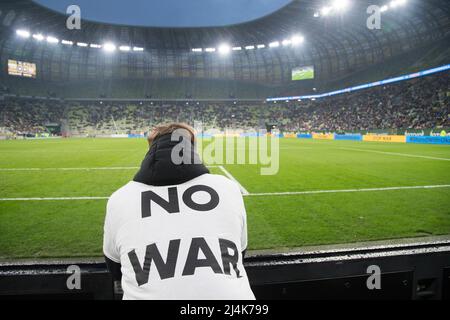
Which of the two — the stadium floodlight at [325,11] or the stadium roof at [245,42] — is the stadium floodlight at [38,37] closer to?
the stadium roof at [245,42]

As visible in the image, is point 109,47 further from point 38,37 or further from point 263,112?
point 263,112

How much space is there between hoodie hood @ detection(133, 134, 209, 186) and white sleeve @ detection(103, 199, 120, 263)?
0.75 feet

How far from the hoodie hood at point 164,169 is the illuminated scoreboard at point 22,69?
7357 centimetres

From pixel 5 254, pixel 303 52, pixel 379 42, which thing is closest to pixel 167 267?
pixel 5 254

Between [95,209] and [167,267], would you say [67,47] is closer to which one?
[95,209]

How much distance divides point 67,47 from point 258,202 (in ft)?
247

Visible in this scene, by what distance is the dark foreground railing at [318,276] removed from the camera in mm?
2656

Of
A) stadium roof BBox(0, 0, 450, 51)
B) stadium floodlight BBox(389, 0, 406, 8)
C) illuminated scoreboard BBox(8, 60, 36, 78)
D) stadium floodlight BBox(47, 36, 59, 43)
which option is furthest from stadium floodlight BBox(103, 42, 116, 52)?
stadium floodlight BBox(389, 0, 406, 8)

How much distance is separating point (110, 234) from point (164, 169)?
523mm

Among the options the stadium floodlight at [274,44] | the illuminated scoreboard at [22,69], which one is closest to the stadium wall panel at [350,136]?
the stadium floodlight at [274,44]

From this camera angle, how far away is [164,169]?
1.81 m

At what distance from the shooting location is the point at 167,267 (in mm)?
1629

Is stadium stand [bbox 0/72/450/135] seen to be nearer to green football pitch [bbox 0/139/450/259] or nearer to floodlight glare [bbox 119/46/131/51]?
floodlight glare [bbox 119/46/131/51]

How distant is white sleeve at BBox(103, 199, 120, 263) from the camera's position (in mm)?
1837
